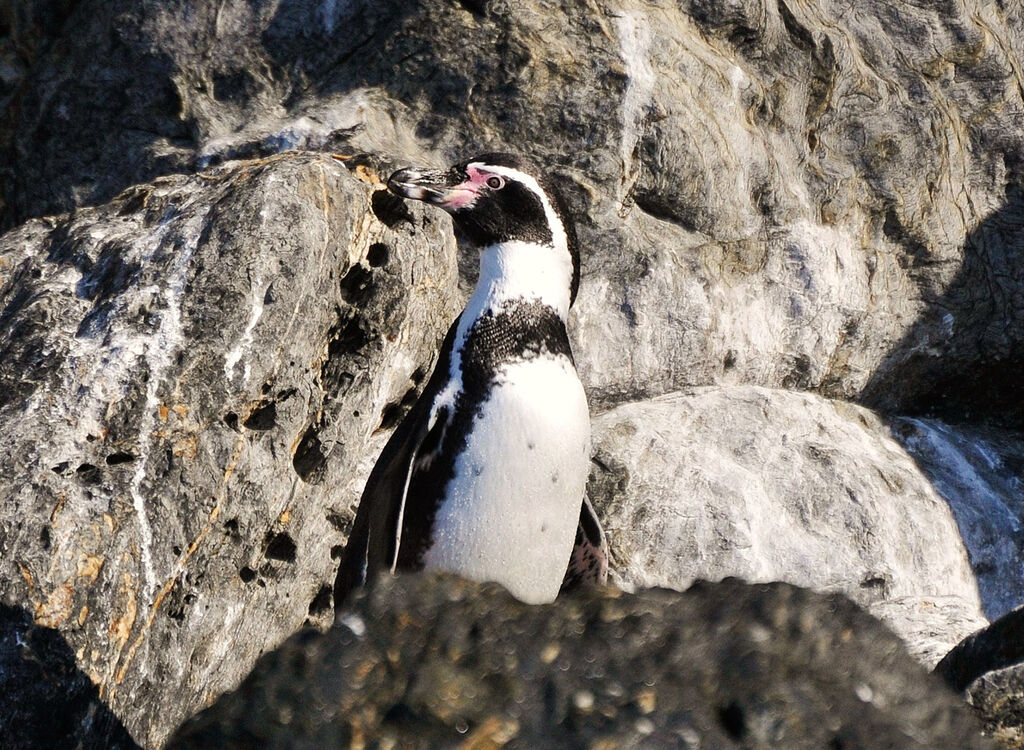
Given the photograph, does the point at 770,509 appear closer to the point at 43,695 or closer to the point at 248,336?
the point at 248,336

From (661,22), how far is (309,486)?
265cm

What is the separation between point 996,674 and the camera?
2.00 meters

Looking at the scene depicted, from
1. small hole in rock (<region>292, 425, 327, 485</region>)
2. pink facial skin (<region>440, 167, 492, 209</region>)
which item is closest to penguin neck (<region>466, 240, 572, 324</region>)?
pink facial skin (<region>440, 167, 492, 209</region>)

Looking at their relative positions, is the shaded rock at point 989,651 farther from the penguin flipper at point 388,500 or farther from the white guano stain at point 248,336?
the white guano stain at point 248,336

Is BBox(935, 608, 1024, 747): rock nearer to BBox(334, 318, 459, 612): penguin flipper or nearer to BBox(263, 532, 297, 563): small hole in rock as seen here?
BBox(334, 318, 459, 612): penguin flipper

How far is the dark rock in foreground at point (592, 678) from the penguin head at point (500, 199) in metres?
1.70

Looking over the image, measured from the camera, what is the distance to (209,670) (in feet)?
10.3

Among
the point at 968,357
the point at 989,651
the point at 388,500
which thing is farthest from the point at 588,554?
the point at 968,357

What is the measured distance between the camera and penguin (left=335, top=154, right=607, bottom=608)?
3.09 metres

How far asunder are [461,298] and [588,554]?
1.29 meters

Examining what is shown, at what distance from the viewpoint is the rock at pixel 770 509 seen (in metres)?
4.12

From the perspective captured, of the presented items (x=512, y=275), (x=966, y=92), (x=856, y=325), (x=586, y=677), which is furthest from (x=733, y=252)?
(x=586, y=677)

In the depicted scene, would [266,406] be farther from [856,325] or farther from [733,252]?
[856,325]

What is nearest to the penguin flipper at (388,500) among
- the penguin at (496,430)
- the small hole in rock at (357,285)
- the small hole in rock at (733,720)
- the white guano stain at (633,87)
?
the penguin at (496,430)
